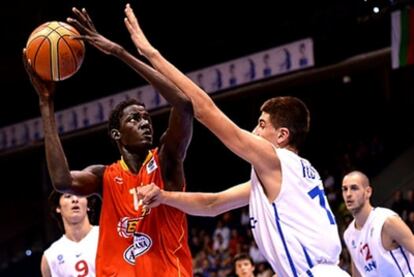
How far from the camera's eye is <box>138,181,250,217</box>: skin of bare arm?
414cm

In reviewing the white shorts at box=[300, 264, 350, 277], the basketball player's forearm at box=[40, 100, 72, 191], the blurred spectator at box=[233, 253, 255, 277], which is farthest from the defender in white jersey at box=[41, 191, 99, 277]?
the white shorts at box=[300, 264, 350, 277]

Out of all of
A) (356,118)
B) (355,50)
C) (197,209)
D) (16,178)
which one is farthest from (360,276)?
(16,178)

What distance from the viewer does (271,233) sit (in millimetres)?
4113

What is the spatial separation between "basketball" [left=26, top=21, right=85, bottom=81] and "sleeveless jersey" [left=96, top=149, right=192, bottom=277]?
66cm

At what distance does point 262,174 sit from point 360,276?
155 inches

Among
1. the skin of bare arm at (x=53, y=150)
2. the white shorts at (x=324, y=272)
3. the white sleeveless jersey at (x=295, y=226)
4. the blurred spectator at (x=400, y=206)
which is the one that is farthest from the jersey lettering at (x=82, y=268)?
the blurred spectator at (x=400, y=206)

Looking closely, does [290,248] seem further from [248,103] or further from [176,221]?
[248,103]

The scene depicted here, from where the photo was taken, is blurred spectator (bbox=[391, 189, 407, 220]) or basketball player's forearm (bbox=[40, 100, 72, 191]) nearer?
basketball player's forearm (bbox=[40, 100, 72, 191])

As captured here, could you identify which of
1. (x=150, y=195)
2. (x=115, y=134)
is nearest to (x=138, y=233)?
(x=150, y=195)

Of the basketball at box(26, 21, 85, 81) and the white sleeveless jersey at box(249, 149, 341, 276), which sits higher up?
the basketball at box(26, 21, 85, 81)

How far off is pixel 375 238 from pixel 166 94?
3.85m

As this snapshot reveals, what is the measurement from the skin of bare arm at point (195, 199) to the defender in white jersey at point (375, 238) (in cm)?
276

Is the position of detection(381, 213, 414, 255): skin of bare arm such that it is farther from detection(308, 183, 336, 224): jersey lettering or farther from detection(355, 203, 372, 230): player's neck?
detection(308, 183, 336, 224): jersey lettering

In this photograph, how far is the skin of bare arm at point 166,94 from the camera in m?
4.16
